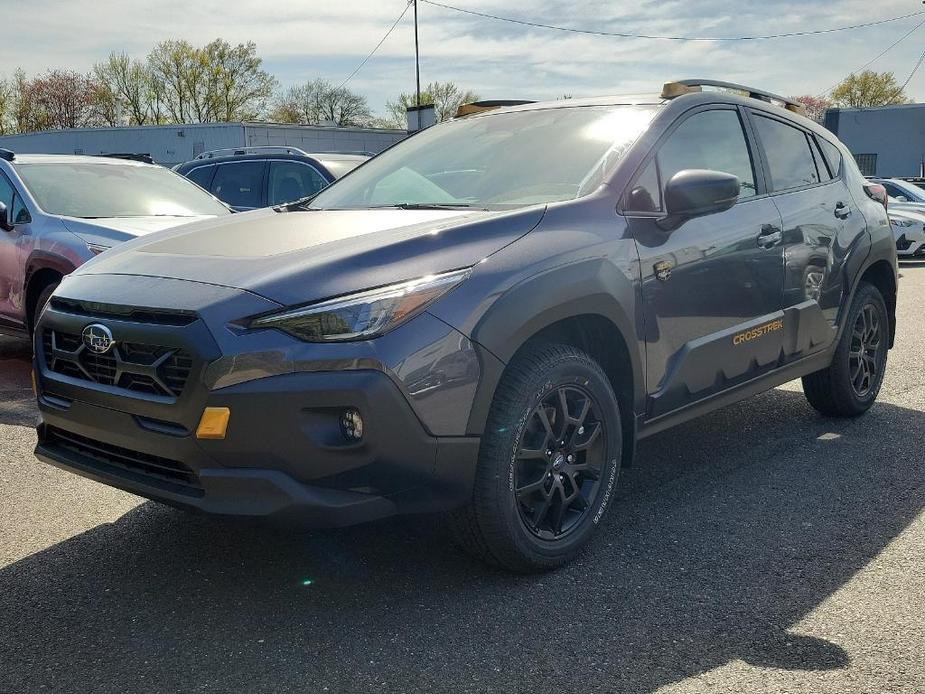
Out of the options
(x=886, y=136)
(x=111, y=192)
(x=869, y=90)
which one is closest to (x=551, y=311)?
(x=111, y=192)

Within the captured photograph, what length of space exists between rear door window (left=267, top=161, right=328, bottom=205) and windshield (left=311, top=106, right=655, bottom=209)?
19.3 ft

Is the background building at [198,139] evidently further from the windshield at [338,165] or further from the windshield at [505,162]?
the windshield at [505,162]

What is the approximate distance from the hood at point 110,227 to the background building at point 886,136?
3975 centimetres

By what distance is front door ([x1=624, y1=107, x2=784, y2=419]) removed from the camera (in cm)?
357

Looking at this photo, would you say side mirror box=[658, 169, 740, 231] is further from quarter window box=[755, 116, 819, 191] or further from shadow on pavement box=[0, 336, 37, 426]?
shadow on pavement box=[0, 336, 37, 426]

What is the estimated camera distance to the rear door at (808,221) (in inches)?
175

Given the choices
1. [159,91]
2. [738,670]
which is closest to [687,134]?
[738,670]

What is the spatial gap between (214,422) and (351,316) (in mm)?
502

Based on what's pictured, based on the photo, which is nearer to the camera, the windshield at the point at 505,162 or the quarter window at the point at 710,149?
the windshield at the point at 505,162

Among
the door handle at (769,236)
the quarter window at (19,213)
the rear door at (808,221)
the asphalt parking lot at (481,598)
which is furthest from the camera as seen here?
the quarter window at (19,213)

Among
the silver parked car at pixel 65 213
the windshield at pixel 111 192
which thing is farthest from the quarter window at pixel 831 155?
the windshield at pixel 111 192

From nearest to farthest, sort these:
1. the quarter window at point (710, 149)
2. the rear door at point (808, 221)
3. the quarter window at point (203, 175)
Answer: the quarter window at point (710, 149), the rear door at point (808, 221), the quarter window at point (203, 175)

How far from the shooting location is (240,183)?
10.6 meters

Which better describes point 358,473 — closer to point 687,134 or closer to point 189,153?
point 687,134
